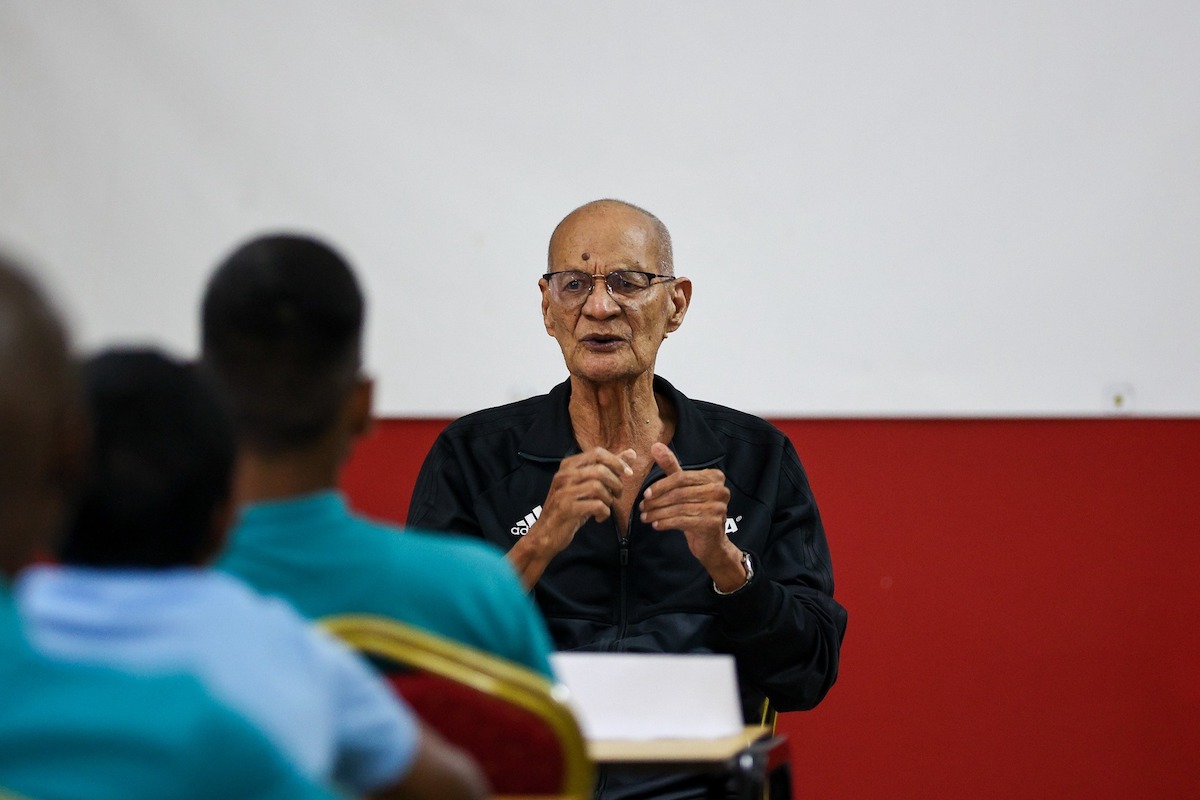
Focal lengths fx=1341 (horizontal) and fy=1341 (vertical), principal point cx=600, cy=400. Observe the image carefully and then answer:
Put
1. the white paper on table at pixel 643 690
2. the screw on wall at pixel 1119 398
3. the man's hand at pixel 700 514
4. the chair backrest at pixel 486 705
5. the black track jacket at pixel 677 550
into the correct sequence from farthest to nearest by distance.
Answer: the screw on wall at pixel 1119 398 → the black track jacket at pixel 677 550 → the man's hand at pixel 700 514 → the white paper on table at pixel 643 690 → the chair backrest at pixel 486 705

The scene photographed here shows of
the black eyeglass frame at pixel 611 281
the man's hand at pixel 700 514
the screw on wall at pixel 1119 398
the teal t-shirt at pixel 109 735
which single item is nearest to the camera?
the teal t-shirt at pixel 109 735

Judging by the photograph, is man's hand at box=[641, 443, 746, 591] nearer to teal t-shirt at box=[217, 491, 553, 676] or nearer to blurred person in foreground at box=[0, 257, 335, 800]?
teal t-shirt at box=[217, 491, 553, 676]

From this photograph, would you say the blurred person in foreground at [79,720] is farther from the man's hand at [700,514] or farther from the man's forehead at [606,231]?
the man's forehead at [606,231]

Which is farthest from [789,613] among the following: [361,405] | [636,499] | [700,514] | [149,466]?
[149,466]

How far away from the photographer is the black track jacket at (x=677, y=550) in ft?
7.84

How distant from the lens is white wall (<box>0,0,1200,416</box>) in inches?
132

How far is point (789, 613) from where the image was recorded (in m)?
2.35

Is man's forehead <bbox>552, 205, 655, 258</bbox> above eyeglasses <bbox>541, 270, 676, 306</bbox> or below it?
above

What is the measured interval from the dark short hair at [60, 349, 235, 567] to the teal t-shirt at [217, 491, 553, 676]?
0.28 metres

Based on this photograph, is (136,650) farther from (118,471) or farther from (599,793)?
(599,793)

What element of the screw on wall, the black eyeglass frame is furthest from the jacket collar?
the screw on wall

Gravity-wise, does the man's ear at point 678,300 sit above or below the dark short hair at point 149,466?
above

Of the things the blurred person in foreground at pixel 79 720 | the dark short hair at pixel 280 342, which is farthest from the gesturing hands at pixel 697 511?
the blurred person in foreground at pixel 79 720

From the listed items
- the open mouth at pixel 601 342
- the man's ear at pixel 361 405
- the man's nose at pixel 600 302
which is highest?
the man's nose at pixel 600 302
